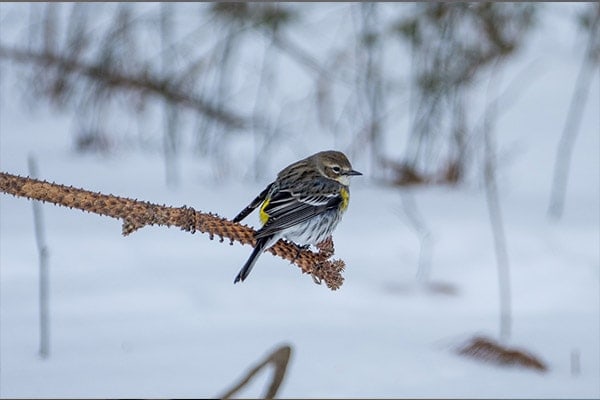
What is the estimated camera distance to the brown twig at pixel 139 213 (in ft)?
5.04

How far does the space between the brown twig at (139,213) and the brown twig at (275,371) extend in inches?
6.5

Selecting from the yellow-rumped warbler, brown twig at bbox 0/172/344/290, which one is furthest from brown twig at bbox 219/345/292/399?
the yellow-rumped warbler

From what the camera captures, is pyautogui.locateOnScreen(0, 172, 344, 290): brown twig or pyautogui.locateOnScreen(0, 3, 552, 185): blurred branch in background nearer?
pyautogui.locateOnScreen(0, 172, 344, 290): brown twig

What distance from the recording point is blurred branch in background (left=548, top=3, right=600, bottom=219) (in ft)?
24.6

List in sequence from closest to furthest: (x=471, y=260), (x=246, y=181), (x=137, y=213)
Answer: (x=137, y=213), (x=471, y=260), (x=246, y=181)

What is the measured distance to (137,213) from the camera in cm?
158

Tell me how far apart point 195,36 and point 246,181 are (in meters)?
1.24

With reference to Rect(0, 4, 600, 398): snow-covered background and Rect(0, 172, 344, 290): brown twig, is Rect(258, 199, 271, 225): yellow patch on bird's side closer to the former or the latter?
Rect(0, 4, 600, 398): snow-covered background

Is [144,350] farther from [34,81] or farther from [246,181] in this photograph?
[34,81]

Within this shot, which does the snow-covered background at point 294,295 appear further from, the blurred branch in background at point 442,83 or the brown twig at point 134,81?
the brown twig at point 134,81

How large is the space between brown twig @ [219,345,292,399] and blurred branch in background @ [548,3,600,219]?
5.64 meters

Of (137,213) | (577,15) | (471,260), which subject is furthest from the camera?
(577,15)

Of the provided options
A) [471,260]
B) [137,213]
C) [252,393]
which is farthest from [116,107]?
[137,213]

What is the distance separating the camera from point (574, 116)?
8266mm
